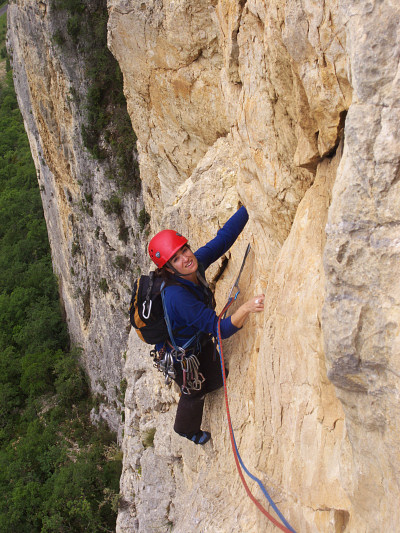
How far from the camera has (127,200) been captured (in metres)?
11.2

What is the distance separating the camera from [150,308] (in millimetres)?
3713

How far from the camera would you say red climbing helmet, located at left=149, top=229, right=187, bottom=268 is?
365 cm

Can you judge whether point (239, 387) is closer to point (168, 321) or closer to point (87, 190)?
point (168, 321)

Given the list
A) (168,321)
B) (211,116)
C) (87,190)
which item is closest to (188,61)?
(211,116)

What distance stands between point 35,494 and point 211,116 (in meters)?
15.0

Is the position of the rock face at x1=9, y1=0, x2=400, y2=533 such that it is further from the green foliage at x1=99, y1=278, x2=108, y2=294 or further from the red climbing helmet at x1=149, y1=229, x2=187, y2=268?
the green foliage at x1=99, y1=278, x2=108, y2=294

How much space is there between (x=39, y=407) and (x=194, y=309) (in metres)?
17.9

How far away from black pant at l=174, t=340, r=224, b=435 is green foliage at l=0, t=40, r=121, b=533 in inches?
351

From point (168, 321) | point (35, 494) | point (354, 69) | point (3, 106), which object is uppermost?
point (3, 106)

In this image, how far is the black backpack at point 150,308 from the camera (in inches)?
146

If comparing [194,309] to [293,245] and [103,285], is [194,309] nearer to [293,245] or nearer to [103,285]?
[293,245]

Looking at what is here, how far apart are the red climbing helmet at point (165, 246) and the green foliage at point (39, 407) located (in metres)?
10.6

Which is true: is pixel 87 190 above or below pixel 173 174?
above

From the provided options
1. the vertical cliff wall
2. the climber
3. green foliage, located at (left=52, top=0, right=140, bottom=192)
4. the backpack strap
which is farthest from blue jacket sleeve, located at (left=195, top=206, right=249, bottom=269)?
green foliage, located at (left=52, top=0, right=140, bottom=192)
